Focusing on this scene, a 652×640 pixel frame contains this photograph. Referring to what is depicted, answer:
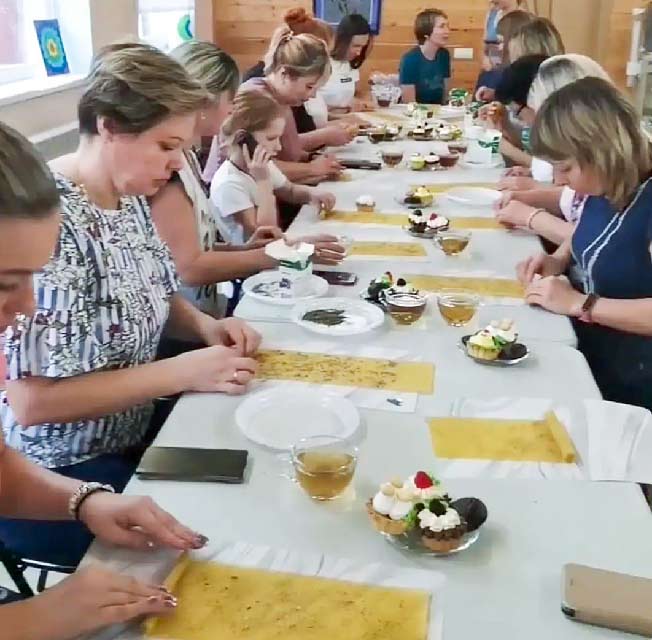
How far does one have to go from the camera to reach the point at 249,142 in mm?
2672

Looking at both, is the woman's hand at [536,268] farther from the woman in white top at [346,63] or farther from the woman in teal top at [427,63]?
the woman in teal top at [427,63]

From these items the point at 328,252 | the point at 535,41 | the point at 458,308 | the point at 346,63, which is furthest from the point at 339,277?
the point at 346,63

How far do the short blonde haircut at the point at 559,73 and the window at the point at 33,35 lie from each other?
2042 millimetres

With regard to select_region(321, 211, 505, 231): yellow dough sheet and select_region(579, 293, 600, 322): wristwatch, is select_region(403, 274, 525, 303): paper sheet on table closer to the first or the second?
select_region(579, 293, 600, 322): wristwatch

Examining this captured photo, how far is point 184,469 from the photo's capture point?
120 cm

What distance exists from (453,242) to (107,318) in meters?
1.03

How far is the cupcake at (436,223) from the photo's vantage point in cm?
244

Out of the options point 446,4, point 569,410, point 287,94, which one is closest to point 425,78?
point 446,4

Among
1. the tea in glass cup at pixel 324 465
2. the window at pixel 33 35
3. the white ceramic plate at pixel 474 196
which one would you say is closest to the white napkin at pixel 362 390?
the tea in glass cup at pixel 324 465

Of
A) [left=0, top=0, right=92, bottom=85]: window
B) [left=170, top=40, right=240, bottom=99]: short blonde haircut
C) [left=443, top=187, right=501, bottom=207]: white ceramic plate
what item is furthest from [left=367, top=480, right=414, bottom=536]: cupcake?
[left=0, top=0, right=92, bottom=85]: window

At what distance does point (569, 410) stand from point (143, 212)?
3.02 ft

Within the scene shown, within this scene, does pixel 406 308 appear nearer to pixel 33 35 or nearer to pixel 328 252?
pixel 328 252

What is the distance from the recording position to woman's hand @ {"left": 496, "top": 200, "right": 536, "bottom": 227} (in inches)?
99.8

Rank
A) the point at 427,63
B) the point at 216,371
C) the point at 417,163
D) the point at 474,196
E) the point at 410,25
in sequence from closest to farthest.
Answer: the point at 216,371, the point at 474,196, the point at 417,163, the point at 427,63, the point at 410,25
